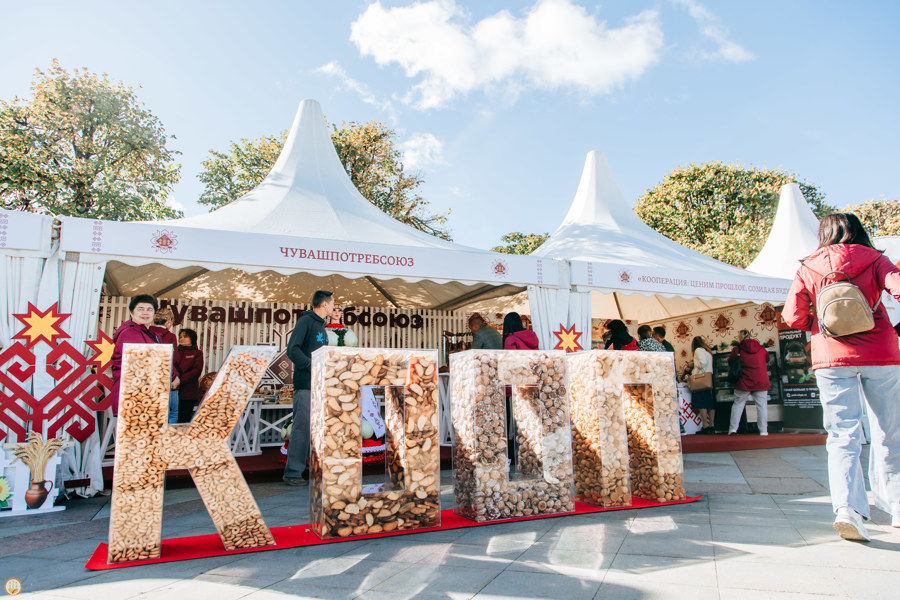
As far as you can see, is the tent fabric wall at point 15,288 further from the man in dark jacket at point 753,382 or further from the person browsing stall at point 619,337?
the man in dark jacket at point 753,382

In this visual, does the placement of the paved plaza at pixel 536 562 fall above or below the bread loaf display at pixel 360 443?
below

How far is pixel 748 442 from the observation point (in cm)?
690

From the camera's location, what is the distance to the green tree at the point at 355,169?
19719mm

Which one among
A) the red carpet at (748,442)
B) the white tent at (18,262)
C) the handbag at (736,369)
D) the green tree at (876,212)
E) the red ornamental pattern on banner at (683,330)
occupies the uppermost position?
the green tree at (876,212)

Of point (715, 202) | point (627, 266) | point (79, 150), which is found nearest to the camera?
point (627, 266)

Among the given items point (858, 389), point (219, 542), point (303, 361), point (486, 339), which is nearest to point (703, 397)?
point (486, 339)

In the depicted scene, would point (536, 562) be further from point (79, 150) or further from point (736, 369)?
point (79, 150)

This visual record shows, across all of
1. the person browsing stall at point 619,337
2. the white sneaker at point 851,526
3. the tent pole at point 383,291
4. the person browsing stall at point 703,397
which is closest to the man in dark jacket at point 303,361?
the person browsing stall at point 619,337

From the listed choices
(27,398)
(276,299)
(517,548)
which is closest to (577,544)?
(517,548)

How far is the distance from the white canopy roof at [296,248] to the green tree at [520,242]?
25467 millimetres

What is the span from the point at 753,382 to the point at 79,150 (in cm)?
1797

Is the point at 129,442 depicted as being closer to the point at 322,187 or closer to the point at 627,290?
the point at 322,187

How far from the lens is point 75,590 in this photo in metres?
2.07

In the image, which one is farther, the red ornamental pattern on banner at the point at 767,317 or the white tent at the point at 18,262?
the red ornamental pattern on banner at the point at 767,317
